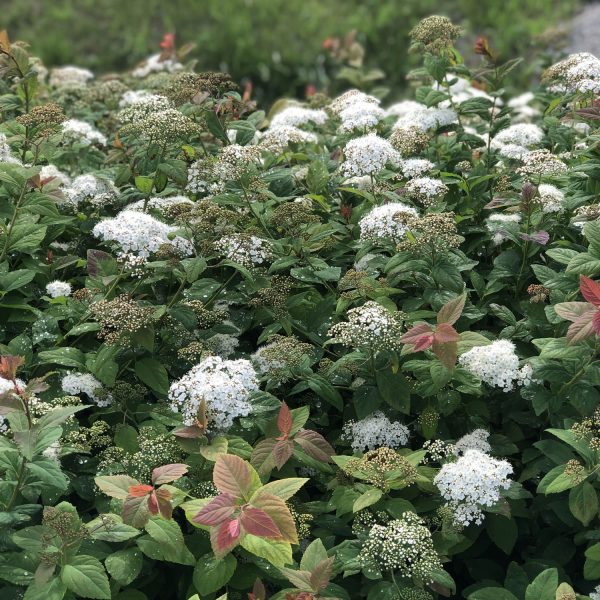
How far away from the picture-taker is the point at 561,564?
8.23 ft

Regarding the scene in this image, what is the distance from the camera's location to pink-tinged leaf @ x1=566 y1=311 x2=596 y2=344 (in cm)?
232

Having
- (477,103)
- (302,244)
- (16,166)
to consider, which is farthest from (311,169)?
(16,166)

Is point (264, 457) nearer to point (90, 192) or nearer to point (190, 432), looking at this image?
point (190, 432)

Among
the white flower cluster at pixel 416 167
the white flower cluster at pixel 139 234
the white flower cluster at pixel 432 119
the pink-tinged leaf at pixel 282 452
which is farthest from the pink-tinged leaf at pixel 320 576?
the white flower cluster at pixel 432 119

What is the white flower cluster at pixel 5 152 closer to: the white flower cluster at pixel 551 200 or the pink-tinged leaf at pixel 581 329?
the white flower cluster at pixel 551 200

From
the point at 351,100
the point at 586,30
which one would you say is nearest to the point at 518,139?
the point at 351,100

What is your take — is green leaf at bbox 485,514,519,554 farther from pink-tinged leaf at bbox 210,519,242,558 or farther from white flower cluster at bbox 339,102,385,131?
white flower cluster at bbox 339,102,385,131

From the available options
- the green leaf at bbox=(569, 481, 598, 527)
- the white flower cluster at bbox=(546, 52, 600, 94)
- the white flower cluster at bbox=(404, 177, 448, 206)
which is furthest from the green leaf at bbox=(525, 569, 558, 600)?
the white flower cluster at bbox=(546, 52, 600, 94)

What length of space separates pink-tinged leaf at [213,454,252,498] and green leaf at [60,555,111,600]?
313 mm

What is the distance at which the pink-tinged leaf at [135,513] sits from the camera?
86.0 inches

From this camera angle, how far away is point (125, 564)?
7.26 ft

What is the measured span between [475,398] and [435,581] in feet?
1.84

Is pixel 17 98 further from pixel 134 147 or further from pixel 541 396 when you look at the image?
pixel 541 396

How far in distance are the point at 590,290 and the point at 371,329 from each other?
54 cm
